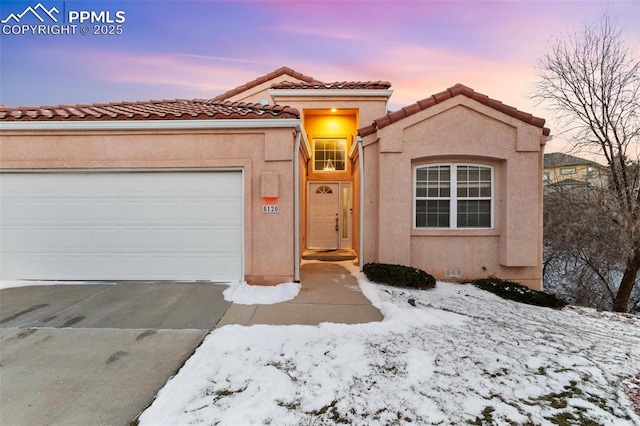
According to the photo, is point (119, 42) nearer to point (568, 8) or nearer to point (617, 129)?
point (568, 8)

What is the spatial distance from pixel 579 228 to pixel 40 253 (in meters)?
14.8

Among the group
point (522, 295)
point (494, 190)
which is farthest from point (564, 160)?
point (522, 295)

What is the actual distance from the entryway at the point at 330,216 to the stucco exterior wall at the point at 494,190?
282cm

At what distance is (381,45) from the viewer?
9258mm

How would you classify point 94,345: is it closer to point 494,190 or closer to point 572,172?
point 494,190

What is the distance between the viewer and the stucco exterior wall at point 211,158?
19.8 ft

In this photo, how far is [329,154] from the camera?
10.3m

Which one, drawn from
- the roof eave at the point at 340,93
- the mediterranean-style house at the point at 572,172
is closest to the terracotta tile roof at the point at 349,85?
the roof eave at the point at 340,93

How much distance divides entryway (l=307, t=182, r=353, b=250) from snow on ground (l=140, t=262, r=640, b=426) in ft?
17.5

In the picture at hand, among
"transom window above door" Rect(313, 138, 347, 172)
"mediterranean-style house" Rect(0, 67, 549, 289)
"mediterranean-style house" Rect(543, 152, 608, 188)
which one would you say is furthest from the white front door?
"mediterranean-style house" Rect(543, 152, 608, 188)

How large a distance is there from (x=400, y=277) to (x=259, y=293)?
9.92 feet

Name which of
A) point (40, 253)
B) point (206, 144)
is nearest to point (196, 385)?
point (206, 144)

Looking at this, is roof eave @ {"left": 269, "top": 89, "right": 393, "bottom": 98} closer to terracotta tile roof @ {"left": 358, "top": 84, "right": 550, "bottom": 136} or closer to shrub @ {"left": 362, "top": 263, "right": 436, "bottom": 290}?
terracotta tile roof @ {"left": 358, "top": 84, "right": 550, "bottom": 136}

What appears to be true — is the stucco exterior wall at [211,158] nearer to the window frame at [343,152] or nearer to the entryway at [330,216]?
the entryway at [330,216]
